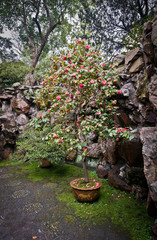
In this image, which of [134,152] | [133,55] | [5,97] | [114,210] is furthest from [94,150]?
[5,97]

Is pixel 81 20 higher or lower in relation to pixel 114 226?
higher

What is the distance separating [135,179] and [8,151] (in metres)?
7.17

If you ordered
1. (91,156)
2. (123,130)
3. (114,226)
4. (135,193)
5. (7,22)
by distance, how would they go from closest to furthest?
(114,226), (123,130), (135,193), (91,156), (7,22)

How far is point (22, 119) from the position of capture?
8.80 metres

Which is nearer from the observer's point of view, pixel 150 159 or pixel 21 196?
pixel 150 159

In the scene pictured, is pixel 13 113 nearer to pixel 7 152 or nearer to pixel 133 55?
pixel 7 152

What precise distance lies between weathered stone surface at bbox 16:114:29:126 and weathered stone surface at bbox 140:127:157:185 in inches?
300

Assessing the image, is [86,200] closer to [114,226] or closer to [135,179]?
[114,226]

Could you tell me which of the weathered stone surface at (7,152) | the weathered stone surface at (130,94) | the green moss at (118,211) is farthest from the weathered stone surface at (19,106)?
the weathered stone surface at (130,94)

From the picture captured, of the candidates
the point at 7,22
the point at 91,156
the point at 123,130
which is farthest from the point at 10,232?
the point at 7,22

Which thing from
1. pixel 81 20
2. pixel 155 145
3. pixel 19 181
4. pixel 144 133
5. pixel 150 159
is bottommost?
pixel 19 181

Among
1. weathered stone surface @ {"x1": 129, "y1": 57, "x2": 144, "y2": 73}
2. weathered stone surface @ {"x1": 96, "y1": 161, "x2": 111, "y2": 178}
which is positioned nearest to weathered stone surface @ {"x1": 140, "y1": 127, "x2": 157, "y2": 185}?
weathered stone surface @ {"x1": 129, "y1": 57, "x2": 144, "y2": 73}

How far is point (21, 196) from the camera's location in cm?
394

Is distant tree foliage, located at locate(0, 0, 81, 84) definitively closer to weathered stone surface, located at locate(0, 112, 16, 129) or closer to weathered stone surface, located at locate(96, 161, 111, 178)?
weathered stone surface, located at locate(0, 112, 16, 129)
